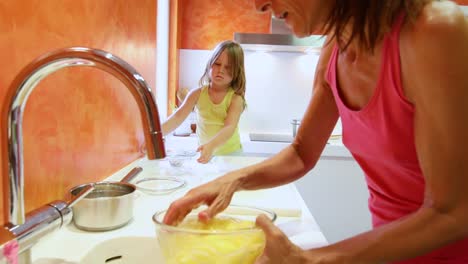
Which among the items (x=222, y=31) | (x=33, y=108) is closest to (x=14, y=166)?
(x=33, y=108)

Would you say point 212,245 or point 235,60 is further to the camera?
point 235,60

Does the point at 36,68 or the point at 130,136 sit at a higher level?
the point at 36,68

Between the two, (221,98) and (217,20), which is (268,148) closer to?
(221,98)

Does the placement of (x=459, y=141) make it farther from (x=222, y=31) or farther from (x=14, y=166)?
(x=222, y=31)

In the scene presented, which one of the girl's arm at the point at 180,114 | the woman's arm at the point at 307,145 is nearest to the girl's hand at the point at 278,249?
the woman's arm at the point at 307,145

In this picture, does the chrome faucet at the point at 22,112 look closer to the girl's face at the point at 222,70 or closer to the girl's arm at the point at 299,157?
the girl's arm at the point at 299,157

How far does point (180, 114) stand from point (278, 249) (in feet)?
5.46

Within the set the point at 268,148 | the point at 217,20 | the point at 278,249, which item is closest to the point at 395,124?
the point at 278,249

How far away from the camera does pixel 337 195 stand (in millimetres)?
2490

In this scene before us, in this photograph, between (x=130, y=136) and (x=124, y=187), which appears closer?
(x=124, y=187)

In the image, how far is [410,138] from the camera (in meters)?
0.61

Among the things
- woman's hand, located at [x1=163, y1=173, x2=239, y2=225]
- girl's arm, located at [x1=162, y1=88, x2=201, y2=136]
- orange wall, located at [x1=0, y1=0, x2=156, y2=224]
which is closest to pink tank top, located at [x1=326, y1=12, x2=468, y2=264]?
woman's hand, located at [x1=163, y1=173, x2=239, y2=225]

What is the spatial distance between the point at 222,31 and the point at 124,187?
2412mm

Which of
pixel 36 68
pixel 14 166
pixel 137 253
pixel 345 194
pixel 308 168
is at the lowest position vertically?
pixel 345 194
